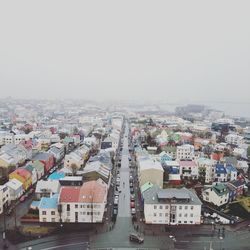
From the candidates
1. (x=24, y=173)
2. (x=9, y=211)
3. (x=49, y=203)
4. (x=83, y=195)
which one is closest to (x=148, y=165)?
(x=83, y=195)

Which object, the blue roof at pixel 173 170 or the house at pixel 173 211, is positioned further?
the blue roof at pixel 173 170

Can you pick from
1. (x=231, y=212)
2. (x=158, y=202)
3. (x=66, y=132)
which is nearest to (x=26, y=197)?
(x=158, y=202)

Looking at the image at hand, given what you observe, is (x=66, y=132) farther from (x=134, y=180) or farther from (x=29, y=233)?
(x=29, y=233)

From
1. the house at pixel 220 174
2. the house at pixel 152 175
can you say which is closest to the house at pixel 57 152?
the house at pixel 152 175

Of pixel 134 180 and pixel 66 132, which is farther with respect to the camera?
pixel 66 132

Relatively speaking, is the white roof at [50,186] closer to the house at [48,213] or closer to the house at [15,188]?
the house at [15,188]

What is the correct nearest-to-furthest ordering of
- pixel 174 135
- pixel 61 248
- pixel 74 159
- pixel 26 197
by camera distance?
pixel 61 248, pixel 26 197, pixel 74 159, pixel 174 135
